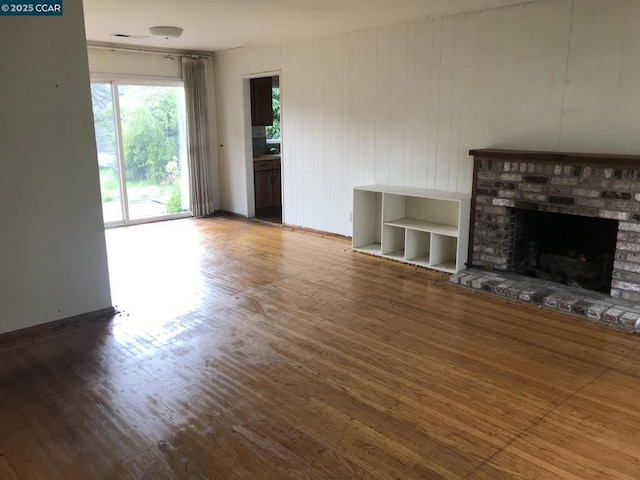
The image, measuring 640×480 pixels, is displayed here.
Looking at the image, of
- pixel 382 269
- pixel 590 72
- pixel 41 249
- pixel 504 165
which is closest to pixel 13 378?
pixel 41 249

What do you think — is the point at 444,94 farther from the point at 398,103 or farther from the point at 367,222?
the point at 367,222

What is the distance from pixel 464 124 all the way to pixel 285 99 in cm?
272

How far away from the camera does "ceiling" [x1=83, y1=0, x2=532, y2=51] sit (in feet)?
14.5

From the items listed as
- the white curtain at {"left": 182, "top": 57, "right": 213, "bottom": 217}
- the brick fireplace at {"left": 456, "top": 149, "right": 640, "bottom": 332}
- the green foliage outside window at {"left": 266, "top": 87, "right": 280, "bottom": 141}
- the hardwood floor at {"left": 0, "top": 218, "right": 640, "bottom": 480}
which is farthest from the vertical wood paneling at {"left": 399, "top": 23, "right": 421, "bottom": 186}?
the green foliage outside window at {"left": 266, "top": 87, "right": 280, "bottom": 141}

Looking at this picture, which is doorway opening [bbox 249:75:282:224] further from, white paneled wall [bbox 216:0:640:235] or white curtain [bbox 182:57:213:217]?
white curtain [bbox 182:57:213:217]

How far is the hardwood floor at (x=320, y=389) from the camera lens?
2262mm

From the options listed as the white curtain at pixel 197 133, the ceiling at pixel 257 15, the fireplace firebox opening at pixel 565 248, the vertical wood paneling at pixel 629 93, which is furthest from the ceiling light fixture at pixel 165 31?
the vertical wood paneling at pixel 629 93

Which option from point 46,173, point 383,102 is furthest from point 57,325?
point 383,102

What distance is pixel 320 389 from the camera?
2857 mm

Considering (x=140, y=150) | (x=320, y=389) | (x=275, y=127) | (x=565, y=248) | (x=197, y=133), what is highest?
(x=275, y=127)

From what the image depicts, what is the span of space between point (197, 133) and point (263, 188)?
131cm

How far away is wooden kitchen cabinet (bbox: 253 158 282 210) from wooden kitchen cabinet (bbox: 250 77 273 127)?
62cm

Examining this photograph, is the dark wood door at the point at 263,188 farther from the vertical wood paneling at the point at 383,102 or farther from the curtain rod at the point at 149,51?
the vertical wood paneling at the point at 383,102

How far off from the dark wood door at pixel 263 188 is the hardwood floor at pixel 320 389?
3515 millimetres
